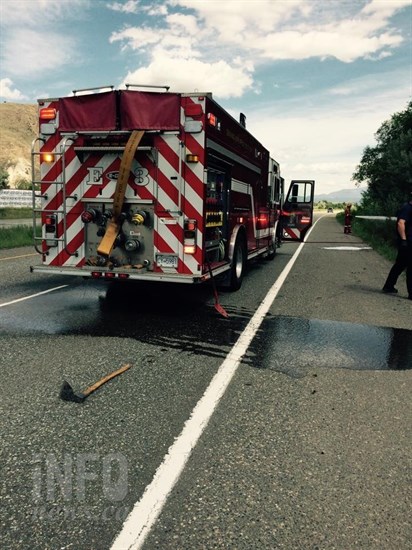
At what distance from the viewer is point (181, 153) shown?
6.48m

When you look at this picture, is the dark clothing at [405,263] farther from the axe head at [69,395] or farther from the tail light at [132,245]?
the axe head at [69,395]

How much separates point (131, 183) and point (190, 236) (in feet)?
3.69

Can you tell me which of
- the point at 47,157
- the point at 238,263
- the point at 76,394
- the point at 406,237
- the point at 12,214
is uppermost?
the point at 47,157

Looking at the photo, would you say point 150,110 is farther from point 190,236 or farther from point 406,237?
point 406,237

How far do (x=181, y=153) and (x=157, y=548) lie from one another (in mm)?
5177

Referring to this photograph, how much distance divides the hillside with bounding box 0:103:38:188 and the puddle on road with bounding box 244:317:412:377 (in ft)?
365

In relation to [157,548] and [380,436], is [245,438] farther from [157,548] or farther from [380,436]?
[157,548]

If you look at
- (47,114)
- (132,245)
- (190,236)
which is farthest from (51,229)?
(190,236)

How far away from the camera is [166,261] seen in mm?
6770

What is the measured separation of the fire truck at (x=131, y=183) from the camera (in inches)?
254

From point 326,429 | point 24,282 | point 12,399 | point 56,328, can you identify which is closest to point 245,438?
point 326,429

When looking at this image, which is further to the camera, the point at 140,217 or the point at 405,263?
the point at 405,263

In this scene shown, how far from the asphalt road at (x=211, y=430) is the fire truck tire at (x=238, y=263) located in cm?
172

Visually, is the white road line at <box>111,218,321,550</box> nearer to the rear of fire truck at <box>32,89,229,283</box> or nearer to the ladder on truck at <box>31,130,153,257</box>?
the rear of fire truck at <box>32,89,229,283</box>
